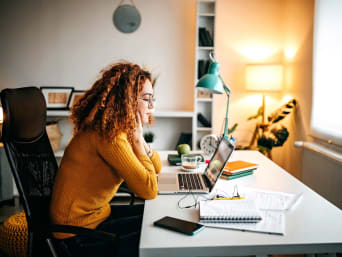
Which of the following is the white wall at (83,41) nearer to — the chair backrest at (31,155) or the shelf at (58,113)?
the shelf at (58,113)

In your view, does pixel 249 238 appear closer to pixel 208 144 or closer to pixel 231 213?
pixel 231 213

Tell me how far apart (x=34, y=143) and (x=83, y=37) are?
2.40 m

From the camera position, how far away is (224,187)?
1.49 meters

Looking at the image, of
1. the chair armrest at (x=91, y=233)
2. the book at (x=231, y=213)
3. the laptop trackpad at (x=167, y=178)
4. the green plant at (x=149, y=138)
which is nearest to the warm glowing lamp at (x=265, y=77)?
the green plant at (x=149, y=138)

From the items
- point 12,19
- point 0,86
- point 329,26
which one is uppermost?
point 12,19

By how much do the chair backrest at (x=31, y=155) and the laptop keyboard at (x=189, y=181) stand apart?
633 millimetres

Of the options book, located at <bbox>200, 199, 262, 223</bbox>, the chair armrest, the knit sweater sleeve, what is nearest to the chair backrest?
the chair armrest

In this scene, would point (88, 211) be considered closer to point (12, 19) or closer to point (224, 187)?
point (224, 187)

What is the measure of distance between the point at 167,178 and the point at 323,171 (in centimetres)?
142

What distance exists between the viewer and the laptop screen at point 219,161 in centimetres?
140

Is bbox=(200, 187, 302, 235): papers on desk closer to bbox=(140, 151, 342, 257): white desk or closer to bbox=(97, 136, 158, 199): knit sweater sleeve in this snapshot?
bbox=(140, 151, 342, 257): white desk

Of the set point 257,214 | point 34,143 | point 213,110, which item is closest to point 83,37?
point 213,110

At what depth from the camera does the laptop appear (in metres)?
1.41

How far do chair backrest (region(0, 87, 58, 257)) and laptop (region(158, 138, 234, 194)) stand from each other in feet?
1.74
